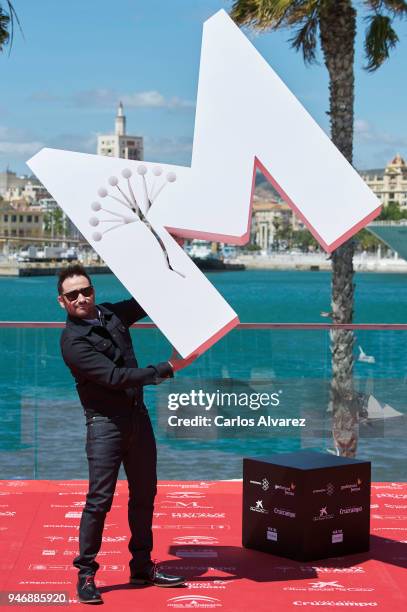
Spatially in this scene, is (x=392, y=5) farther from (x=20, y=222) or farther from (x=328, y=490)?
(x=20, y=222)

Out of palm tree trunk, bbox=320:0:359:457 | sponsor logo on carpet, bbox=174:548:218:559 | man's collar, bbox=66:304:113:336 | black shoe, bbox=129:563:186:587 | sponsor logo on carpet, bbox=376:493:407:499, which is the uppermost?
palm tree trunk, bbox=320:0:359:457

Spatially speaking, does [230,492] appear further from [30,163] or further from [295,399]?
[30,163]

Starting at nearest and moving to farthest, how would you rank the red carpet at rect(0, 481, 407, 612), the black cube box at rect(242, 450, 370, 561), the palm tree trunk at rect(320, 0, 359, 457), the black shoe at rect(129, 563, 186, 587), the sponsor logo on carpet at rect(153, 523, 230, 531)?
1. the red carpet at rect(0, 481, 407, 612)
2. the black shoe at rect(129, 563, 186, 587)
3. the black cube box at rect(242, 450, 370, 561)
4. the sponsor logo on carpet at rect(153, 523, 230, 531)
5. the palm tree trunk at rect(320, 0, 359, 457)

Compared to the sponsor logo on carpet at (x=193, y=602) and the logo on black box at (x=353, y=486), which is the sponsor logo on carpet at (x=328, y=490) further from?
the sponsor logo on carpet at (x=193, y=602)

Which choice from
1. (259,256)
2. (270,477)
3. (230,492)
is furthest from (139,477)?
(259,256)

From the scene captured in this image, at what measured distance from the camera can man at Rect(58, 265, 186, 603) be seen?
17.6 ft

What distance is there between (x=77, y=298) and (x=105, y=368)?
393mm

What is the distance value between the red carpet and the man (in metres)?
0.44

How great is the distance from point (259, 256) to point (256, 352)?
17139cm

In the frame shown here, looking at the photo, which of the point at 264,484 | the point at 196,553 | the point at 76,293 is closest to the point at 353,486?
the point at 264,484

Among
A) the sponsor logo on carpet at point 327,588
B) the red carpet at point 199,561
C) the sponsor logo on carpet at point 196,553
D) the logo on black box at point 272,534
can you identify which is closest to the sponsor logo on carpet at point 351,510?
the red carpet at point 199,561

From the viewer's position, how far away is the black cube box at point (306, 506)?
20.6 feet

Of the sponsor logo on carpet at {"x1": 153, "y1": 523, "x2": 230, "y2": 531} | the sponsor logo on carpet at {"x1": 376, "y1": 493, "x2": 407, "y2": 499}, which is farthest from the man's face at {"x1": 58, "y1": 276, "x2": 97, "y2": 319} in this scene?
the sponsor logo on carpet at {"x1": 376, "y1": 493, "x2": 407, "y2": 499}

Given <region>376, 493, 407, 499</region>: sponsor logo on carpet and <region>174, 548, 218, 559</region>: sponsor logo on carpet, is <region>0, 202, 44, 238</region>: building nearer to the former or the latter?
<region>376, 493, 407, 499</region>: sponsor logo on carpet
